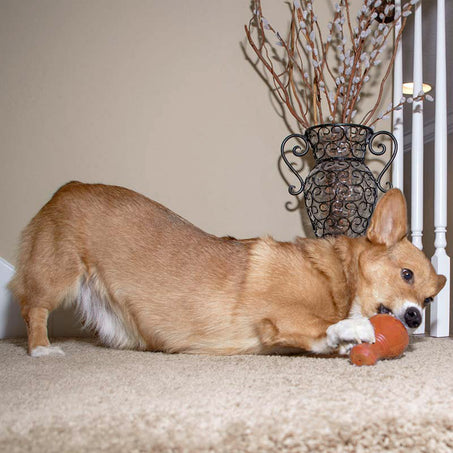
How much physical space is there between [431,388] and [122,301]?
1.03 m

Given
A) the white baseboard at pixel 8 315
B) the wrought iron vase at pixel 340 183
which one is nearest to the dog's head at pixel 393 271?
the wrought iron vase at pixel 340 183

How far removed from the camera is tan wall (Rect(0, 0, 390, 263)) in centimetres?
223

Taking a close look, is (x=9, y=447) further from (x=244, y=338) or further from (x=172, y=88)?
(x=172, y=88)

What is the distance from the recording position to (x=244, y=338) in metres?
1.55

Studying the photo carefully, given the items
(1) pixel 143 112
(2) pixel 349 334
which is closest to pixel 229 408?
(2) pixel 349 334

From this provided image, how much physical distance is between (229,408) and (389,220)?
37.7 inches

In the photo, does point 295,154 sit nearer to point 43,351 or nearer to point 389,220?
point 389,220

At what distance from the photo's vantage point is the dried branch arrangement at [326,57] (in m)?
2.35

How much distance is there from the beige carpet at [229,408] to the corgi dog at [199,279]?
0.23 metres

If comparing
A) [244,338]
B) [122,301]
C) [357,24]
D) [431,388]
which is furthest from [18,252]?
[357,24]

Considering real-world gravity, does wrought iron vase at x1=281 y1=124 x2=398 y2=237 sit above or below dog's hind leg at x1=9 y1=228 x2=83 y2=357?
above

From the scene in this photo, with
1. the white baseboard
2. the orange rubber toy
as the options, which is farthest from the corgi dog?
the white baseboard

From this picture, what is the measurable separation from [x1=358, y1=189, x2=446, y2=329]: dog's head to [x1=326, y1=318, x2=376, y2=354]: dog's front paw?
0.19 metres

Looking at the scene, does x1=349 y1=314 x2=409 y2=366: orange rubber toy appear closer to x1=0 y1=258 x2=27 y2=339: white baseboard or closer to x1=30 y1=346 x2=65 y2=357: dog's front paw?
x1=30 y1=346 x2=65 y2=357: dog's front paw
